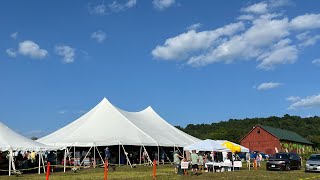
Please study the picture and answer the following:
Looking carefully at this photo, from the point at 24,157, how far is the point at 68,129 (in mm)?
8839

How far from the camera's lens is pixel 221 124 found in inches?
5920

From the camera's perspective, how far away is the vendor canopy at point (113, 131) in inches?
1417

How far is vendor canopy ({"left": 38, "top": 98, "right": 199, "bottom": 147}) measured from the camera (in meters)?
36.0

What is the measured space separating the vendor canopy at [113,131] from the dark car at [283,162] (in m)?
9.96

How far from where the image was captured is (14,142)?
27969 millimetres

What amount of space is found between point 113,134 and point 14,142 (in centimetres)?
1065

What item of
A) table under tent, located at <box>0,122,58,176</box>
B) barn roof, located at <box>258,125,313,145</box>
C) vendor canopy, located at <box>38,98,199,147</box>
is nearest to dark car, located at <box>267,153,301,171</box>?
vendor canopy, located at <box>38,98,199,147</box>

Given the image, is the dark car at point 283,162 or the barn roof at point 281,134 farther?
the barn roof at point 281,134

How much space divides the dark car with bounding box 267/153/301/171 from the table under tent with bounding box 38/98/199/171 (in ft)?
32.7

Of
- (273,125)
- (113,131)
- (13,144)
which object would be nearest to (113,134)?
(113,131)

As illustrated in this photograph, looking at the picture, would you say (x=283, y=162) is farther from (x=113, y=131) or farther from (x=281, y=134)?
(x=281, y=134)

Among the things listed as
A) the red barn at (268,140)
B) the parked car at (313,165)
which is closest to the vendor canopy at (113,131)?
the parked car at (313,165)

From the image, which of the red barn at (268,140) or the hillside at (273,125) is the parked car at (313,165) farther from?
the hillside at (273,125)

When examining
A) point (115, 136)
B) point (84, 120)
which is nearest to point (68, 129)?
point (84, 120)
